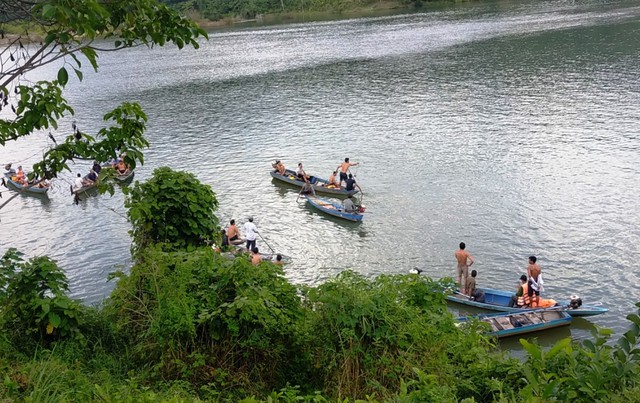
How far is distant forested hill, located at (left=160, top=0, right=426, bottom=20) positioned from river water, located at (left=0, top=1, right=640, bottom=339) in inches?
1670

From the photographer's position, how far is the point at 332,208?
2345 centimetres

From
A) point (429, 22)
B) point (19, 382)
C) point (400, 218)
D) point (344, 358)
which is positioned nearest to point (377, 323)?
point (344, 358)

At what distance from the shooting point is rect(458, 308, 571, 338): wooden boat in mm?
14914

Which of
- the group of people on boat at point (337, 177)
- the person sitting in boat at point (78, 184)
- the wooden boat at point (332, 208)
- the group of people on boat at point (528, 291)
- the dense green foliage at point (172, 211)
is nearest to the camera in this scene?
the dense green foliage at point (172, 211)

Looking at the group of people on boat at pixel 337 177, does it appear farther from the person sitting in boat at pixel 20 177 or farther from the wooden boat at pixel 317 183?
the person sitting in boat at pixel 20 177

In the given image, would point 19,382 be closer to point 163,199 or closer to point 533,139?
point 163,199

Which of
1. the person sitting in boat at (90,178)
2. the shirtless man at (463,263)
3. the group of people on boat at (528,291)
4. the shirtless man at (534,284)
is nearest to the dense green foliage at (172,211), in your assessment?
the group of people on boat at (528,291)

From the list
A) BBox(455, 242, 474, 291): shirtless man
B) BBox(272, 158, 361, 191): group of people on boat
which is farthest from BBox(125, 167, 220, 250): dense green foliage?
BBox(272, 158, 361, 191): group of people on boat

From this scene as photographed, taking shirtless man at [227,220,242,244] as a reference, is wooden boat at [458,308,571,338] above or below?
below

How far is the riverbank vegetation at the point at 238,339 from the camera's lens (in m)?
8.57

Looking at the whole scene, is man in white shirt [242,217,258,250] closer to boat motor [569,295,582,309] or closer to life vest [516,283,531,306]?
life vest [516,283,531,306]

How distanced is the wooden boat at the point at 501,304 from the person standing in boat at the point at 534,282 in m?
0.38

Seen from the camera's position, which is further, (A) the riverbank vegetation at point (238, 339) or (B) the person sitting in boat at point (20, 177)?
(B) the person sitting in boat at point (20, 177)

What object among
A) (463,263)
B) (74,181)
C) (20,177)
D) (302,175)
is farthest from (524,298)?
(20,177)
